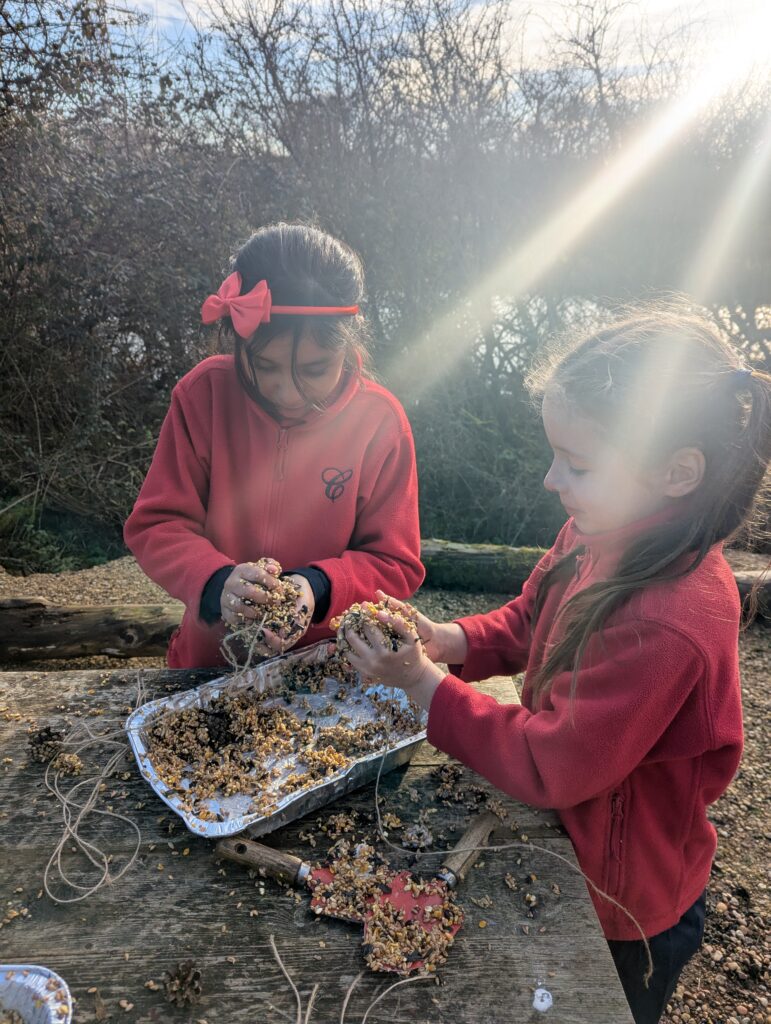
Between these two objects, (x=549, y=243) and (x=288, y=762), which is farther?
(x=549, y=243)

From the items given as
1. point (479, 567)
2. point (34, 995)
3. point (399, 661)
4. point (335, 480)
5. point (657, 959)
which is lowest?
point (479, 567)

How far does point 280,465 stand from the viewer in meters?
2.47

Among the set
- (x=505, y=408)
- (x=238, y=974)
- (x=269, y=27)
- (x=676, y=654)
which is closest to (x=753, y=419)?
(x=676, y=654)

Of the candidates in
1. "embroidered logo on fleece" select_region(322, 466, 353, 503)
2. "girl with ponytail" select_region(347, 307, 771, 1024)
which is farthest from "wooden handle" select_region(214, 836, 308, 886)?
"embroidered logo on fleece" select_region(322, 466, 353, 503)

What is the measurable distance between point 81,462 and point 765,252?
726 centimetres

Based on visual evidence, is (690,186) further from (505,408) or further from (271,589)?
(271,589)

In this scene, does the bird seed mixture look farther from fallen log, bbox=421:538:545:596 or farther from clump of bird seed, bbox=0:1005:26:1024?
fallen log, bbox=421:538:545:596

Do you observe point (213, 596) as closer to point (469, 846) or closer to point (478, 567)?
point (469, 846)

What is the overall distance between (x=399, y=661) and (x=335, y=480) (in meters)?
0.93

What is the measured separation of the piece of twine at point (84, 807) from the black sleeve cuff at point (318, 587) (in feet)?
1.89

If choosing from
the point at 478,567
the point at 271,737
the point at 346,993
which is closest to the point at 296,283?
the point at 271,737

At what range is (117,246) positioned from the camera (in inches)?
290

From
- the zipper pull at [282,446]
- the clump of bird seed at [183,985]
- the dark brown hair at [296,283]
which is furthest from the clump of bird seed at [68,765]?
the dark brown hair at [296,283]

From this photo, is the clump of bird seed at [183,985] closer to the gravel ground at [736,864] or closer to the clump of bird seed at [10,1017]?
the clump of bird seed at [10,1017]
